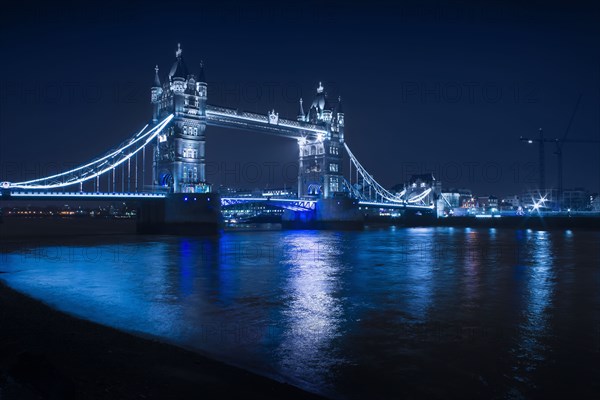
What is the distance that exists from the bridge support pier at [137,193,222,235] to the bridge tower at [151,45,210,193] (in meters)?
2.47

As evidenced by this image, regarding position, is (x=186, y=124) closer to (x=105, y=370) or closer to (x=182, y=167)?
(x=182, y=167)

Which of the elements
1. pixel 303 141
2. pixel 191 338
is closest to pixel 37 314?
pixel 191 338

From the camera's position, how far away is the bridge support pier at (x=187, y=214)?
156 ft

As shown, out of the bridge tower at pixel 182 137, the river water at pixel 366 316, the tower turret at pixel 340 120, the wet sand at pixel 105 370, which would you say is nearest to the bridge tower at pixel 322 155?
the tower turret at pixel 340 120

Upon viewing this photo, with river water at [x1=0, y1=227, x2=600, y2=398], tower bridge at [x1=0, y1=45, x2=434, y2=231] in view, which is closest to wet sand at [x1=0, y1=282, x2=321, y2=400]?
river water at [x1=0, y1=227, x2=600, y2=398]

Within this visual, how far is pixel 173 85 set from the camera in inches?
2073

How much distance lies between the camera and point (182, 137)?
169ft

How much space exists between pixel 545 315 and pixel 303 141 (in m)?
65.2

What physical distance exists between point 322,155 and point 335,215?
33.8 ft

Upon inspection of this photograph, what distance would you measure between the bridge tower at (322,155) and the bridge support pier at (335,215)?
2394 mm

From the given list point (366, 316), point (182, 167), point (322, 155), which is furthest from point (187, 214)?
point (366, 316)

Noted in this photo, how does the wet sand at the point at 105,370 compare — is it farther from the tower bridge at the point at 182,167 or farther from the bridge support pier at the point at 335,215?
the bridge support pier at the point at 335,215

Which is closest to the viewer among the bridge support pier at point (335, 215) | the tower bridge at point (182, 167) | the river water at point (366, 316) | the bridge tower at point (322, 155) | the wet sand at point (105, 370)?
the wet sand at point (105, 370)

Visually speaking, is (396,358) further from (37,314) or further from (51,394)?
(37,314)
